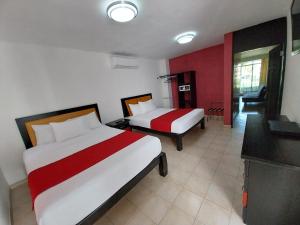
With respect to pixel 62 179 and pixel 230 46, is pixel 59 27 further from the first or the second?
pixel 230 46

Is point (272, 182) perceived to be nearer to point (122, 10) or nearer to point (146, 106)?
point (122, 10)

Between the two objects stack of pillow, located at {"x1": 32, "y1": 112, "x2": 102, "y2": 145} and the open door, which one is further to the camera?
the open door

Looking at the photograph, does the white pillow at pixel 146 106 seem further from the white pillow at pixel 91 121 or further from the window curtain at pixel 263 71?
the window curtain at pixel 263 71

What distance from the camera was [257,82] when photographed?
266 inches

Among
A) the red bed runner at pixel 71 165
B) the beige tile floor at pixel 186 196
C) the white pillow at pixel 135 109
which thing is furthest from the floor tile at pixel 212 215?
the white pillow at pixel 135 109

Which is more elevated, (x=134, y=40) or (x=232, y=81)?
(x=134, y=40)

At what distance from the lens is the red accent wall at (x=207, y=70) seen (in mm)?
4008

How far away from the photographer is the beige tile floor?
1373mm

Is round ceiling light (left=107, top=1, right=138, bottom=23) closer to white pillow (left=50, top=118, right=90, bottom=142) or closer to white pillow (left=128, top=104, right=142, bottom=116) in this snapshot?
white pillow (left=50, top=118, right=90, bottom=142)

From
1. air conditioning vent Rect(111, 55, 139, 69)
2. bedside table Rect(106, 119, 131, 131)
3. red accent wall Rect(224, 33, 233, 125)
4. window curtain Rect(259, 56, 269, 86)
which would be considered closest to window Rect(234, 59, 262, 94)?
window curtain Rect(259, 56, 269, 86)

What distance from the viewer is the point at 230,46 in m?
3.08

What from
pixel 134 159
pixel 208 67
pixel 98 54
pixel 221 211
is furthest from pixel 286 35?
pixel 98 54

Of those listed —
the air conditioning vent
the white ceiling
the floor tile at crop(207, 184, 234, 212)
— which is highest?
→ the white ceiling

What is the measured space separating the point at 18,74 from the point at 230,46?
4380 millimetres
